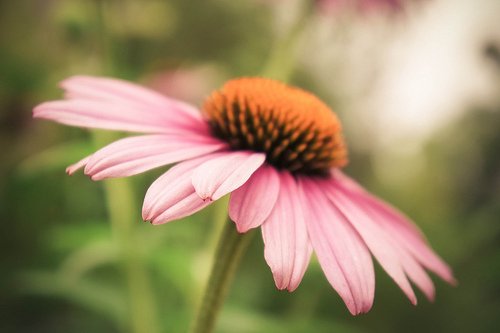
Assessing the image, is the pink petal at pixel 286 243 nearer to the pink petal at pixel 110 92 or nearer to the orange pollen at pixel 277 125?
the orange pollen at pixel 277 125

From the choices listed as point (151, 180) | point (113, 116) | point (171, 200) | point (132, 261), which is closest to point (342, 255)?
point (171, 200)

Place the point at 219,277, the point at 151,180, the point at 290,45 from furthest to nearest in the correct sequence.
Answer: the point at 151,180, the point at 290,45, the point at 219,277

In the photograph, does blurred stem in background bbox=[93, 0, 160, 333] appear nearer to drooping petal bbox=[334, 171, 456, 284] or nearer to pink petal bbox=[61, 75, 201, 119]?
pink petal bbox=[61, 75, 201, 119]

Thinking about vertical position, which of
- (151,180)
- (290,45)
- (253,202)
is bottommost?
(151,180)

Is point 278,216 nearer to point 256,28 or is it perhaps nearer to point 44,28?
point 44,28

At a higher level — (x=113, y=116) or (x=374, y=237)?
(x=113, y=116)

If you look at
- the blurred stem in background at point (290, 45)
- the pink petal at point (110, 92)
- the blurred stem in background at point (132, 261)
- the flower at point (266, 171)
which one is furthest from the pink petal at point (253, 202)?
the blurred stem in background at point (290, 45)

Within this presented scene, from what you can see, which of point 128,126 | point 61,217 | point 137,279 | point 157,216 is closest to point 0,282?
point 61,217

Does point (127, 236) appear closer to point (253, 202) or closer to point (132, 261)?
point (132, 261)
